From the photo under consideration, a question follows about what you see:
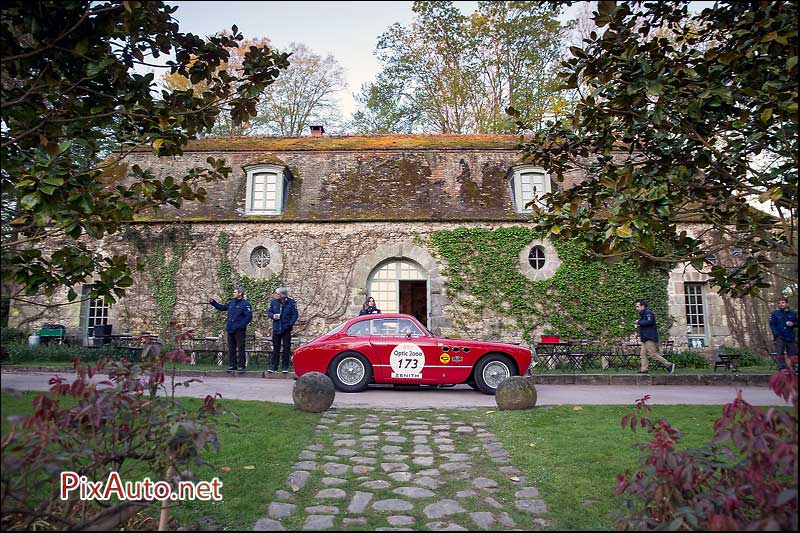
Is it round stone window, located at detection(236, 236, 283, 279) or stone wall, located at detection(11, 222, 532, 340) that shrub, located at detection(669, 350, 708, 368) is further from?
round stone window, located at detection(236, 236, 283, 279)

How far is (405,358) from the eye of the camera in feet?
31.4

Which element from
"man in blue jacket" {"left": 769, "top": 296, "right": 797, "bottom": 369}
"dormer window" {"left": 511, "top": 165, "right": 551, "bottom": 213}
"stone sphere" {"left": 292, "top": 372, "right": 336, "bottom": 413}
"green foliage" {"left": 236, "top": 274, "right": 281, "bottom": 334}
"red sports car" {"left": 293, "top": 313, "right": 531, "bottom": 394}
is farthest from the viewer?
"dormer window" {"left": 511, "top": 165, "right": 551, "bottom": 213}

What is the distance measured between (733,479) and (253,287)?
568 inches

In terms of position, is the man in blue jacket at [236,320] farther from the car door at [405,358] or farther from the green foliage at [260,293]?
the car door at [405,358]

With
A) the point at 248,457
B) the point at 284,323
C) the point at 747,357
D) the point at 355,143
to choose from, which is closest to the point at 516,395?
the point at 248,457

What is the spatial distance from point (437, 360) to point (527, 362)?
1.62 metres

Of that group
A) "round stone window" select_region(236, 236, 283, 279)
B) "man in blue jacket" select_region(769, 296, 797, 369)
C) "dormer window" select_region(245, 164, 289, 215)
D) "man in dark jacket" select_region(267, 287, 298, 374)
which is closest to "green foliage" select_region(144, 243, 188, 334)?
"round stone window" select_region(236, 236, 283, 279)

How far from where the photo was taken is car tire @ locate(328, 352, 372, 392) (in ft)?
31.4

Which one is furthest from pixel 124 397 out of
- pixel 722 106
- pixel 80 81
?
pixel 722 106

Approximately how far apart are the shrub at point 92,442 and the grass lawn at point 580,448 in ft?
8.83

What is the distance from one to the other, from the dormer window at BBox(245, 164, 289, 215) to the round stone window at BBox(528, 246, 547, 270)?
7.85 metres

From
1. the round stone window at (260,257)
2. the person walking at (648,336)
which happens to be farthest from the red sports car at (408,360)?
the round stone window at (260,257)

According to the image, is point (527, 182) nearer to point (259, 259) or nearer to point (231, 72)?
point (259, 259)

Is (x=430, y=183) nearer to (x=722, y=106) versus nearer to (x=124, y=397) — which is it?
(x=722, y=106)
